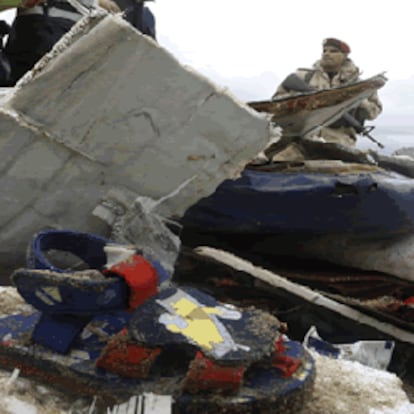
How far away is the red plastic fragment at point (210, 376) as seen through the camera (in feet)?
3.27

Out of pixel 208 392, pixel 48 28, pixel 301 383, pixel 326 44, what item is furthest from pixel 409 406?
pixel 326 44

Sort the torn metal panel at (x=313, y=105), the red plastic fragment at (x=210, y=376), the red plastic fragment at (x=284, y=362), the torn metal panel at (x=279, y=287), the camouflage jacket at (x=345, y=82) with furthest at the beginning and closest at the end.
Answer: the camouflage jacket at (x=345, y=82) → the torn metal panel at (x=313, y=105) → the torn metal panel at (x=279, y=287) → the red plastic fragment at (x=284, y=362) → the red plastic fragment at (x=210, y=376)

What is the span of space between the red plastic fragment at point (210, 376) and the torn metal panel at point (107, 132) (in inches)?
34.5

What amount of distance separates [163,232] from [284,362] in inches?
31.3

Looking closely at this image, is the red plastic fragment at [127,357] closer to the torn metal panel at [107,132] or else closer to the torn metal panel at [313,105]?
the torn metal panel at [107,132]

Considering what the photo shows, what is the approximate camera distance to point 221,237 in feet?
7.54

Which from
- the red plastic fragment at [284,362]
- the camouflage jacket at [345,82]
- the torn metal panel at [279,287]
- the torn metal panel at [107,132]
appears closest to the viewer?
the red plastic fragment at [284,362]

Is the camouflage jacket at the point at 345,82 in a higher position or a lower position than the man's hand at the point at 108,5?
lower

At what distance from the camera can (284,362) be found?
3.69 ft

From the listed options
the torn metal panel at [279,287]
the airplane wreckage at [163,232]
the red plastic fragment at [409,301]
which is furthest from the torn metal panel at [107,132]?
the red plastic fragment at [409,301]

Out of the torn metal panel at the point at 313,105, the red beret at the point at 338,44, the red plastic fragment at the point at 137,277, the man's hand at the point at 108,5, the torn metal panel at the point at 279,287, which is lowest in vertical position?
the torn metal panel at the point at 279,287

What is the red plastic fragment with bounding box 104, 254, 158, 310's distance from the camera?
1077mm

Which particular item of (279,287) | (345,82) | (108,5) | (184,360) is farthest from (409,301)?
(345,82)

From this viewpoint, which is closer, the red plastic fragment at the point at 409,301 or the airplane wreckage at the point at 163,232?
the airplane wreckage at the point at 163,232
